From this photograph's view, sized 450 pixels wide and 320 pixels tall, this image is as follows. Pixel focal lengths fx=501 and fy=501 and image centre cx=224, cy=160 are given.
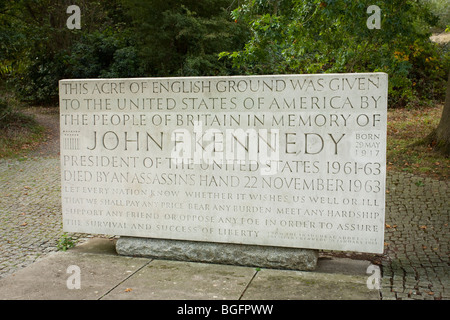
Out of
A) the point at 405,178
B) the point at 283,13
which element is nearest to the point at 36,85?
the point at 283,13

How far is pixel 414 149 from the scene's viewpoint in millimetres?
11133

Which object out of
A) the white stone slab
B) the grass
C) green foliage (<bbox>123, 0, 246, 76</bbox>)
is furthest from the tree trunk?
green foliage (<bbox>123, 0, 246, 76</bbox>)

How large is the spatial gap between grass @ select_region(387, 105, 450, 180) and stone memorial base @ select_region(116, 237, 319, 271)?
538 cm

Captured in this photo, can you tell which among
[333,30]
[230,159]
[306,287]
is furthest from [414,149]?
[306,287]

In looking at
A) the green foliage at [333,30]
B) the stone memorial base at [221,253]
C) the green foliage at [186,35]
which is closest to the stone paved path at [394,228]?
the stone memorial base at [221,253]

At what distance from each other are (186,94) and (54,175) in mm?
6496

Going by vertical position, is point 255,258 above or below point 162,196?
below

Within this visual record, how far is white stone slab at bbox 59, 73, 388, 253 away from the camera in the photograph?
4680 millimetres

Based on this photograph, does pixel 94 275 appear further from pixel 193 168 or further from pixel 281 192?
pixel 281 192

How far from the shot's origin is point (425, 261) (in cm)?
529

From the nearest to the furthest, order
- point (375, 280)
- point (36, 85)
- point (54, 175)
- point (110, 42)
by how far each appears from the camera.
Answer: point (375, 280)
point (54, 175)
point (110, 42)
point (36, 85)

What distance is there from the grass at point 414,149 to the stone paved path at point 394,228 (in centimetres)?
49

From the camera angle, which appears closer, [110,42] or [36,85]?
[110,42]

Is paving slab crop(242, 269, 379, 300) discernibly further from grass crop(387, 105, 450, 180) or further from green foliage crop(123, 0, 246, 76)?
green foliage crop(123, 0, 246, 76)
